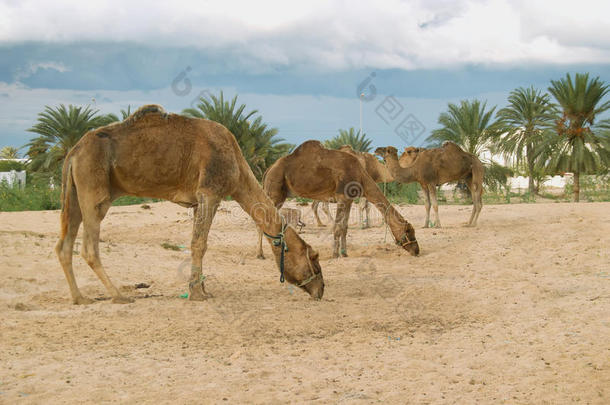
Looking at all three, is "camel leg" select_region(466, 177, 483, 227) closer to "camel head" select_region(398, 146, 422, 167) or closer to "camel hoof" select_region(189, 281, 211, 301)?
"camel head" select_region(398, 146, 422, 167)

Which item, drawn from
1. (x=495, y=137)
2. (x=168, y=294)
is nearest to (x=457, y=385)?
(x=168, y=294)

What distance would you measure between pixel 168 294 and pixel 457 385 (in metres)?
4.69

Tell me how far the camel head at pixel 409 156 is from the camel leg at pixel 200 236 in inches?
406

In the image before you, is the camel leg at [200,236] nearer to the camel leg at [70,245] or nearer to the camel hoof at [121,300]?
the camel hoof at [121,300]

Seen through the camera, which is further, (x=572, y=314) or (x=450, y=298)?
(x=450, y=298)

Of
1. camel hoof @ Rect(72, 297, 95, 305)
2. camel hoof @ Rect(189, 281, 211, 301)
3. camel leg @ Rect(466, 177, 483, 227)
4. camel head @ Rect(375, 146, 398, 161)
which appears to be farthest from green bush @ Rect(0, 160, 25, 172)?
camel hoof @ Rect(189, 281, 211, 301)

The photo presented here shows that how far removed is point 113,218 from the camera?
1741 cm

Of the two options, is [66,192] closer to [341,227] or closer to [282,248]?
[282,248]

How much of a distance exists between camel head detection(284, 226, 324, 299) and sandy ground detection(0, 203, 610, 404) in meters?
0.36

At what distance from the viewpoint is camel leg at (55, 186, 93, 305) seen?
6.99 meters

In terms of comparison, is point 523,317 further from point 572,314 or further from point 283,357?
point 283,357

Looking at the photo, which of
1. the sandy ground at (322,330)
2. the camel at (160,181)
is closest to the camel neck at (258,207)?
the camel at (160,181)

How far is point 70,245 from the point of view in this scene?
22.9 ft

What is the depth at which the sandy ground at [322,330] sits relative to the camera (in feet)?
14.3
